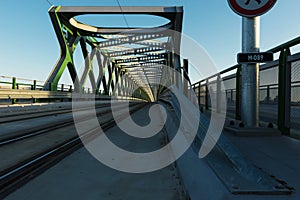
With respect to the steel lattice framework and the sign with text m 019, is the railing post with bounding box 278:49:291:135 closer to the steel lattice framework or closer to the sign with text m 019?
the sign with text m 019

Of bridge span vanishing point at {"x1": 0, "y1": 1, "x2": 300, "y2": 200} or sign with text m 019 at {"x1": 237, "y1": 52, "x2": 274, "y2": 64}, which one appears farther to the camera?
sign with text m 019 at {"x1": 237, "y1": 52, "x2": 274, "y2": 64}

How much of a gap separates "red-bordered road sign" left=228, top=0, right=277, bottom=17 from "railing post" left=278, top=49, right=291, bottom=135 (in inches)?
39.8

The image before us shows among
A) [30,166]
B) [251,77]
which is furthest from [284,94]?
[30,166]

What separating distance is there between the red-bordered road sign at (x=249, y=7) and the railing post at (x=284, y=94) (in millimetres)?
1010

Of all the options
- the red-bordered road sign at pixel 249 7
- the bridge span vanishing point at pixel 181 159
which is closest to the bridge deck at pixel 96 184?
the bridge span vanishing point at pixel 181 159

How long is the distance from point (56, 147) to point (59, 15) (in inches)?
896

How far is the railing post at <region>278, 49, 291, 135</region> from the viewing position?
4637 mm

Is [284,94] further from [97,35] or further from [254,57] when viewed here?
Result: [97,35]

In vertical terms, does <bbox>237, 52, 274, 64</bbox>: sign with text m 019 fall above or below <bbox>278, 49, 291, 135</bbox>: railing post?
above

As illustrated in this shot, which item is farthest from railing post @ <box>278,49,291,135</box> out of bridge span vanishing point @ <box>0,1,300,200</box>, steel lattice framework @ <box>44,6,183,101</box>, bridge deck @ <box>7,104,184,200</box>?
steel lattice framework @ <box>44,6,183,101</box>

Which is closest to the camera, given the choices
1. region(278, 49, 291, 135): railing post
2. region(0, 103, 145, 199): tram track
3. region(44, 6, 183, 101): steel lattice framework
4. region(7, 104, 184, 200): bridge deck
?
region(7, 104, 184, 200): bridge deck

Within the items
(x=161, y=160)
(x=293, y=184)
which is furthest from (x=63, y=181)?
(x=293, y=184)

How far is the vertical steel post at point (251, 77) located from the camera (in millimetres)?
4758

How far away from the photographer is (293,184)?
1.99 m
